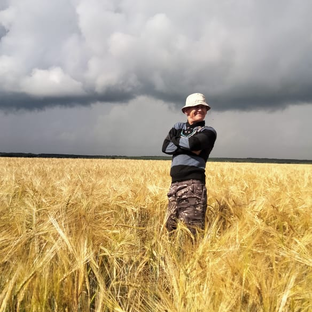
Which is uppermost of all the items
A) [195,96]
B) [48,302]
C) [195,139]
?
[195,96]

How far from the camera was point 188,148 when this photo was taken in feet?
8.02

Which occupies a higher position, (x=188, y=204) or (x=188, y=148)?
(x=188, y=148)

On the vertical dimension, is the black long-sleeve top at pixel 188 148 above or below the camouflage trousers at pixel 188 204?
above

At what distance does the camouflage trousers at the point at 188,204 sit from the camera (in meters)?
2.55

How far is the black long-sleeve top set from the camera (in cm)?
247

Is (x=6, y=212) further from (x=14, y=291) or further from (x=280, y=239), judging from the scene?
(x=280, y=239)

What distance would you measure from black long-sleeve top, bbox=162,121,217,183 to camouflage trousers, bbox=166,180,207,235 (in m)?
0.07

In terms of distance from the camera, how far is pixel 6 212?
92.9 inches

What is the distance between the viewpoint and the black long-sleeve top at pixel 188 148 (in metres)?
2.47

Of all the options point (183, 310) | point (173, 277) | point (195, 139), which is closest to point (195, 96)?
point (195, 139)

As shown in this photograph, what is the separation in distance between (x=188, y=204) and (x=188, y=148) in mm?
504

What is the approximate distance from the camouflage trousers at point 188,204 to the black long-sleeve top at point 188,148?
2.7 inches

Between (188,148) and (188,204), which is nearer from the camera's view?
(188,148)

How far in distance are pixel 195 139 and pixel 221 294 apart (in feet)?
4.55
